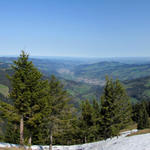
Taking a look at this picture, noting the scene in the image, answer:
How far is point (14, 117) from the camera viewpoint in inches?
779

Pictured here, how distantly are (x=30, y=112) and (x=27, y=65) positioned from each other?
6130mm

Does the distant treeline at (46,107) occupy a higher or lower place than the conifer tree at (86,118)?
higher

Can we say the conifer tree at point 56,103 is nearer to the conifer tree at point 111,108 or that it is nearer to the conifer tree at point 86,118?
the conifer tree at point 111,108

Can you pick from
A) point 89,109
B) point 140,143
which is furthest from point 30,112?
point 89,109

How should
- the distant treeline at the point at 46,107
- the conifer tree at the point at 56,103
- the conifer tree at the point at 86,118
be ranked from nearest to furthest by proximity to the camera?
1. the distant treeline at the point at 46,107
2. the conifer tree at the point at 56,103
3. the conifer tree at the point at 86,118

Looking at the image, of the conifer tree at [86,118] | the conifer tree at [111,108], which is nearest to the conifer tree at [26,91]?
the conifer tree at [111,108]

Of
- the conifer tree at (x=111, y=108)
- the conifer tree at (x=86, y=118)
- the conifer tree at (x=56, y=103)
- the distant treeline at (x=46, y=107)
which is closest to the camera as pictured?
the distant treeline at (x=46, y=107)

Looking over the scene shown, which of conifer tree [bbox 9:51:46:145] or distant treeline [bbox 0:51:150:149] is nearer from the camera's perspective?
conifer tree [bbox 9:51:46:145]

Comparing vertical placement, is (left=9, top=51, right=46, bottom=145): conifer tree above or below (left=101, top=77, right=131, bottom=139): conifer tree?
above

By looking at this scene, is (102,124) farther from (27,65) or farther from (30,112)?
(27,65)

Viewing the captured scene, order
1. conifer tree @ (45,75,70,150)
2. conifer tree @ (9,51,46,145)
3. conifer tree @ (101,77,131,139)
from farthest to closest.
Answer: conifer tree @ (101,77,131,139) < conifer tree @ (45,75,70,150) < conifer tree @ (9,51,46,145)

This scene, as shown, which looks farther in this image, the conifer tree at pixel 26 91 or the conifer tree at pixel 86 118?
the conifer tree at pixel 86 118

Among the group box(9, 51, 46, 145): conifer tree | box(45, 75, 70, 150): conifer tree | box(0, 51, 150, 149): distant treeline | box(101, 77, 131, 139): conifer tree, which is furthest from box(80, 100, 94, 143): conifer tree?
box(9, 51, 46, 145): conifer tree

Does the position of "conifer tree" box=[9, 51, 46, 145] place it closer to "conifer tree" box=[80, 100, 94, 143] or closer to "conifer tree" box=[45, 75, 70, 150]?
"conifer tree" box=[45, 75, 70, 150]
